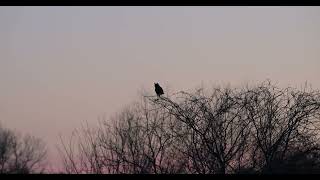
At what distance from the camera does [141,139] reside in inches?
512

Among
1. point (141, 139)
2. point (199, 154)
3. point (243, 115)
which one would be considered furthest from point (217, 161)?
point (141, 139)

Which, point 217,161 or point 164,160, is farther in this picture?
point 164,160

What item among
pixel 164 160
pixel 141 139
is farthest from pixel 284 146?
pixel 141 139

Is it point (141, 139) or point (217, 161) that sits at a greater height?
point (141, 139)

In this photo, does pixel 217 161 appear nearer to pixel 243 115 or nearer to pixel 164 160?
pixel 243 115

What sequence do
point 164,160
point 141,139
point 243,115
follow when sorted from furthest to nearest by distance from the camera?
point 141,139
point 164,160
point 243,115
